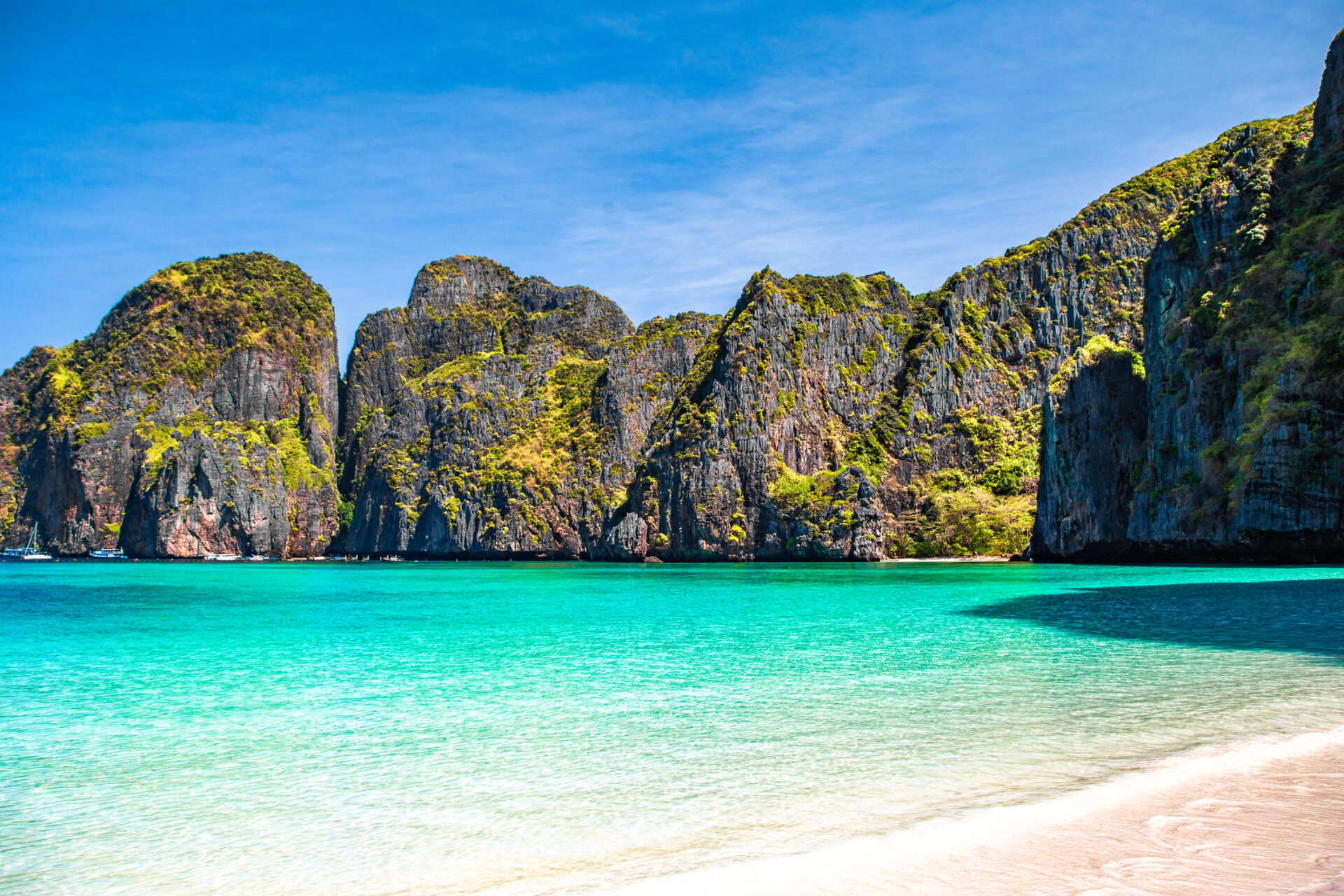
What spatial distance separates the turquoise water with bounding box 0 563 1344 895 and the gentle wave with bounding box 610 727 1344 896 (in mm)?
439

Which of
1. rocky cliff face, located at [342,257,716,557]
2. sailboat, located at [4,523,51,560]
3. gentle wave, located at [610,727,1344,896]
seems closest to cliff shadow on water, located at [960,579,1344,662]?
gentle wave, located at [610,727,1344,896]

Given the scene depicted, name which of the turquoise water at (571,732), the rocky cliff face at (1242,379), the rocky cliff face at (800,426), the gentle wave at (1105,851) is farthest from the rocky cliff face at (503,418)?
the gentle wave at (1105,851)

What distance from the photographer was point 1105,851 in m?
6.88

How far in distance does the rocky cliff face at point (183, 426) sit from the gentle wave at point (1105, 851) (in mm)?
165009

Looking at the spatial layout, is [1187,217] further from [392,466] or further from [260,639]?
[392,466]

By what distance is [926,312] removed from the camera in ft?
452

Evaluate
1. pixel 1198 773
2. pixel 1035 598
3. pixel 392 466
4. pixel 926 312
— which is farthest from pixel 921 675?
pixel 392 466

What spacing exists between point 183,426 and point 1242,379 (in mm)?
174387

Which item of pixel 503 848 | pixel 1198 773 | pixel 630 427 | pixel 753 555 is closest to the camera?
pixel 503 848

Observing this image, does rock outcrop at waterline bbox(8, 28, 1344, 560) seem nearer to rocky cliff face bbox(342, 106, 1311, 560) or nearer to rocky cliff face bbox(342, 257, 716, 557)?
rocky cliff face bbox(342, 106, 1311, 560)

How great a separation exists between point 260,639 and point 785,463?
99980 millimetres

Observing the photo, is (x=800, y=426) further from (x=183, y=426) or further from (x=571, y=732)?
(x=183, y=426)

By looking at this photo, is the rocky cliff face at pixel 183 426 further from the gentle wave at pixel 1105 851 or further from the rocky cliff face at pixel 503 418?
the gentle wave at pixel 1105 851

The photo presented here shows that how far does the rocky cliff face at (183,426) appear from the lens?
150875 mm
